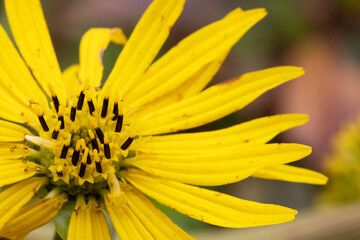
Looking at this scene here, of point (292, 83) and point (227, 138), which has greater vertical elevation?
point (292, 83)

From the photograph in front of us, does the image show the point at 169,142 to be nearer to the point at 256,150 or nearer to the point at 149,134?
the point at 149,134

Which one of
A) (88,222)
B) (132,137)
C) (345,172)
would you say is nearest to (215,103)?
(132,137)

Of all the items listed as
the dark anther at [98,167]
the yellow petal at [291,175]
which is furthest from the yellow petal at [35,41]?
the yellow petal at [291,175]

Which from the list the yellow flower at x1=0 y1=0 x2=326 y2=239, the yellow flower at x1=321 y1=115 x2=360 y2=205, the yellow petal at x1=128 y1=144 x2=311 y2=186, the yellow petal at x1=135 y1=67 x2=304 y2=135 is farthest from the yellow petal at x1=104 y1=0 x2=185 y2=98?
the yellow flower at x1=321 y1=115 x2=360 y2=205

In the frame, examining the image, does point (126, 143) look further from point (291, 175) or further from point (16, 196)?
point (291, 175)

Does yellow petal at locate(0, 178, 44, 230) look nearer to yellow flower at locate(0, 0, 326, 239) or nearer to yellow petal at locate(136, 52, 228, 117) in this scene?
yellow flower at locate(0, 0, 326, 239)

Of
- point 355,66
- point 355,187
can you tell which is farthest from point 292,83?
point 355,187
